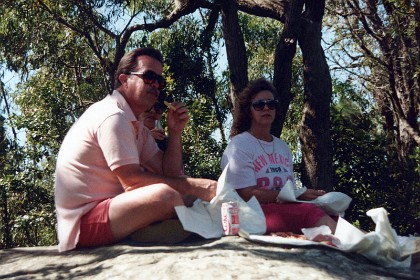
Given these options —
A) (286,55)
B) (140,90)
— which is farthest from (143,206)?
(286,55)

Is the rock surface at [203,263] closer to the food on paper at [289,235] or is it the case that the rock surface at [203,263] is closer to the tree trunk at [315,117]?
the food on paper at [289,235]

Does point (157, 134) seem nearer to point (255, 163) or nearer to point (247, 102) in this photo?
point (247, 102)

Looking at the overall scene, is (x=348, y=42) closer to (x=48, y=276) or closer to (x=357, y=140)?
(x=357, y=140)

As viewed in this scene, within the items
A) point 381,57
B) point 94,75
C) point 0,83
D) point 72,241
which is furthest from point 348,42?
point 72,241

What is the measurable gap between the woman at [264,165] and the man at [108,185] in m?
0.42

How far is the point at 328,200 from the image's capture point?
4.27m

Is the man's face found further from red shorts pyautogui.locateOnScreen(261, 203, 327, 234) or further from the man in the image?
red shorts pyautogui.locateOnScreen(261, 203, 327, 234)

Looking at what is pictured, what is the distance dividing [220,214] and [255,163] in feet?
2.22

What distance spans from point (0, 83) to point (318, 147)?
45.5ft

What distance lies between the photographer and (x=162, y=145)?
16.5ft

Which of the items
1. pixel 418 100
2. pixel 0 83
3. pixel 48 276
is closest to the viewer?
pixel 48 276

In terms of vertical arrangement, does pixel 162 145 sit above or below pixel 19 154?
below

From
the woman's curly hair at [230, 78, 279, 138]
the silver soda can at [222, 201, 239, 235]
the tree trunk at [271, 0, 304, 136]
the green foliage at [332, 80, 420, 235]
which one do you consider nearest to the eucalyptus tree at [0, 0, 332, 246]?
the tree trunk at [271, 0, 304, 136]

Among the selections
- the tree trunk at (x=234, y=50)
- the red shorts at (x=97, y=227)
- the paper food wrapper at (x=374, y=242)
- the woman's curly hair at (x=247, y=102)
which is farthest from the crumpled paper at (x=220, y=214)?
the tree trunk at (x=234, y=50)
